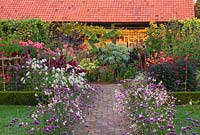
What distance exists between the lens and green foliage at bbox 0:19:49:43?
67.0 feet

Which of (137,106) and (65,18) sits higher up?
(65,18)

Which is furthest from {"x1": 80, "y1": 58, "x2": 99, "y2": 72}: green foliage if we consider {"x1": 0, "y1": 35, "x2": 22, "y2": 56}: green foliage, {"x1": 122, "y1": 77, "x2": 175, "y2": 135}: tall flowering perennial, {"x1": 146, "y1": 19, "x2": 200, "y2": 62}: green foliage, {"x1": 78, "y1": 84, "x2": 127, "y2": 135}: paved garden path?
{"x1": 122, "y1": 77, "x2": 175, "y2": 135}: tall flowering perennial

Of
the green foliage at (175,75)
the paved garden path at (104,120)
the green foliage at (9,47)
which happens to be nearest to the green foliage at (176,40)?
the green foliage at (175,75)

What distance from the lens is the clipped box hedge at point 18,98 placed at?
38.6ft

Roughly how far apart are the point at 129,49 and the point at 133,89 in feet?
34.7

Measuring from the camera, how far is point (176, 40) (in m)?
17.5

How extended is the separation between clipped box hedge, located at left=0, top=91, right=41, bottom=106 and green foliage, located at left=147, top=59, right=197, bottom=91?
343 centimetres

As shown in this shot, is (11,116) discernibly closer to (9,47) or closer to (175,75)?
(9,47)

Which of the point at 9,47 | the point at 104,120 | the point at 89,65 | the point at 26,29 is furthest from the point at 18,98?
the point at 26,29

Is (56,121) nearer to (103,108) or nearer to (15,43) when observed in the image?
(103,108)

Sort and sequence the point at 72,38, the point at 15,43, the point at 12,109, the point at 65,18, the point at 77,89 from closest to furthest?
the point at 77,89
the point at 12,109
the point at 15,43
the point at 72,38
the point at 65,18

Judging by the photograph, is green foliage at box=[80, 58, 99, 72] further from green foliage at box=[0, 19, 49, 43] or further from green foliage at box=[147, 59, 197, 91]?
green foliage at box=[147, 59, 197, 91]

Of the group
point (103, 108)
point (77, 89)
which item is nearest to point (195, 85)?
point (103, 108)

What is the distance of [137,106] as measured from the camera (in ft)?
24.1
